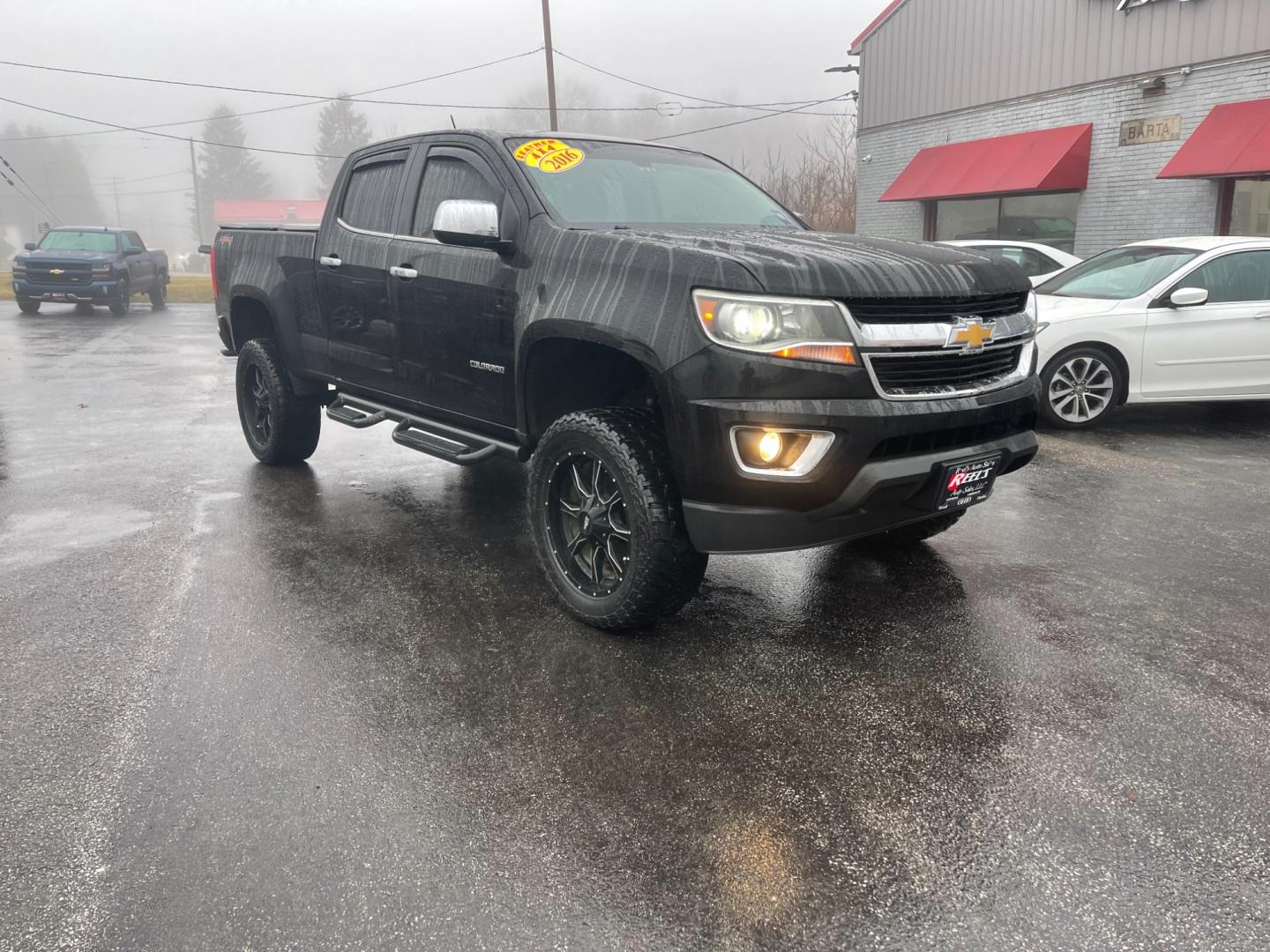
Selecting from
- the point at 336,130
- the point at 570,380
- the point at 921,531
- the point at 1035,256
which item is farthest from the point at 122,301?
the point at 336,130

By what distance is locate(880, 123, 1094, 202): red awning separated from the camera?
16.9 metres

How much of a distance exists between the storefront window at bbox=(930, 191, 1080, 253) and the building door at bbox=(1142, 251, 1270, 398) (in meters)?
9.36

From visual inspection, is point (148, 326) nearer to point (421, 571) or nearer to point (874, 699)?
point (421, 571)

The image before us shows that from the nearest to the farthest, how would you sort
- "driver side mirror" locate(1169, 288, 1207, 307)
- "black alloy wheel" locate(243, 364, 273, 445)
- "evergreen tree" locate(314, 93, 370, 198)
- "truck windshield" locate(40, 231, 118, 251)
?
"black alloy wheel" locate(243, 364, 273, 445)
"driver side mirror" locate(1169, 288, 1207, 307)
"truck windshield" locate(40, 231, 118, 251)
"evergreen tree" locate(314, 93, 370, 198)

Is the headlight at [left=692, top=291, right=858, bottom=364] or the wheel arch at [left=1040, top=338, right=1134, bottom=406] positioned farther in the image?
the wheel arch at [left=1040, top=338, right=1134, bottom=406]

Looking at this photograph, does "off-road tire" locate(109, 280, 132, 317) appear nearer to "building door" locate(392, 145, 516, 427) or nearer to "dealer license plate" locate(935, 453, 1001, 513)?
"building door" locate(392, 145, 516, 427)

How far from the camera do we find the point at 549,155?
4.61 m

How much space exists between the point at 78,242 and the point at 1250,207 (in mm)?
22873

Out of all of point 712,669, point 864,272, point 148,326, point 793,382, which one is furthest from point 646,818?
point 148,326

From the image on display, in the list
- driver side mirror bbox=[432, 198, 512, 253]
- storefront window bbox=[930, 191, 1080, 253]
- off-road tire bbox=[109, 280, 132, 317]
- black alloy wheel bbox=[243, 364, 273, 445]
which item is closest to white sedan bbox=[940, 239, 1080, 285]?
storefront window bbox=[930, 191, 1080, 253]

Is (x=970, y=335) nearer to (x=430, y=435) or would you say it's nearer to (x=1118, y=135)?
(x=430, y=435)

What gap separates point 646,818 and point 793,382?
1.47 metres

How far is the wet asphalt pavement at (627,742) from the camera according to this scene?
234cm

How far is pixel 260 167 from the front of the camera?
439 ft
